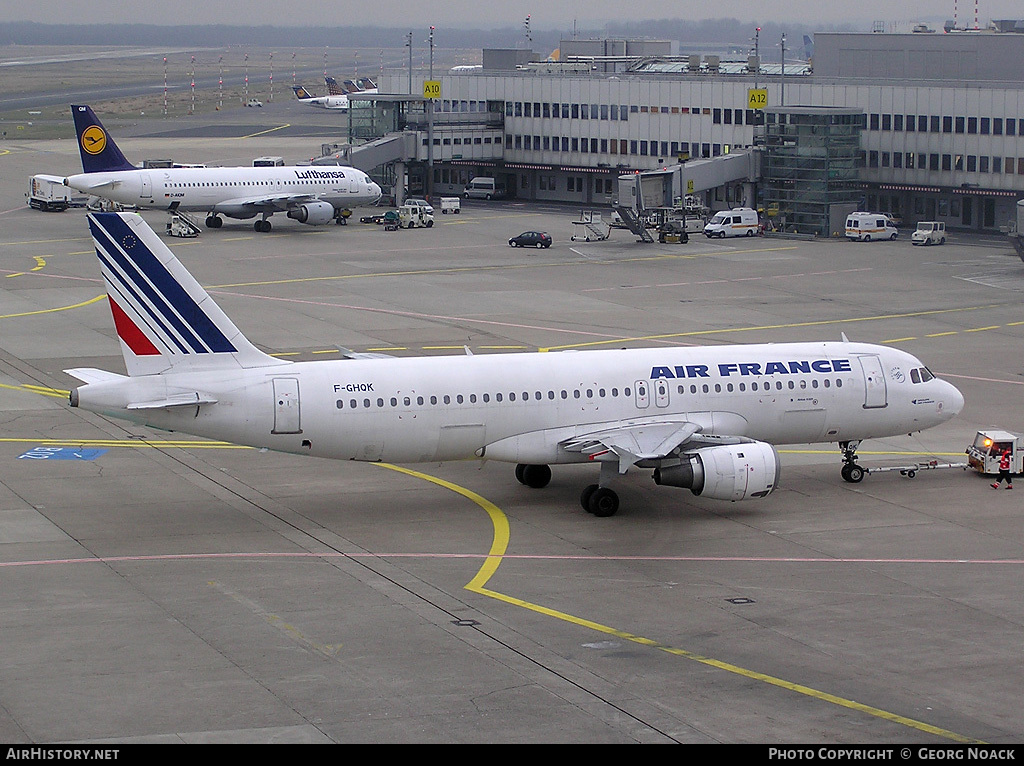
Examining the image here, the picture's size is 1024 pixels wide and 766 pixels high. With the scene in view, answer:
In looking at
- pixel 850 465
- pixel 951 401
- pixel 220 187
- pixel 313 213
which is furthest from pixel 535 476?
pixel 220 187

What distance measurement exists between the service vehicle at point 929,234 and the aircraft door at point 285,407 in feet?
263

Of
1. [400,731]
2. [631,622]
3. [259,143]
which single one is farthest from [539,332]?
[259,143]

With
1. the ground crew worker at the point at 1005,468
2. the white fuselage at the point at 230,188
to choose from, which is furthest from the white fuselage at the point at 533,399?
the white fuselage at the point at 230,188

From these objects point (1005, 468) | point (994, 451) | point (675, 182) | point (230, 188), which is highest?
point (230, 188)

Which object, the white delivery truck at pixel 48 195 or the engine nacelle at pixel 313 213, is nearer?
the engine nacelle at pixel 313 213

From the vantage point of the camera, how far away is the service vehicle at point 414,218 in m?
121

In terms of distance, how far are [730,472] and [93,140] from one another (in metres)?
82.0

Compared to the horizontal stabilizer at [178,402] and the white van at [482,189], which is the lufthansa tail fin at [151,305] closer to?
the horizontal stabilizer at [178,402]

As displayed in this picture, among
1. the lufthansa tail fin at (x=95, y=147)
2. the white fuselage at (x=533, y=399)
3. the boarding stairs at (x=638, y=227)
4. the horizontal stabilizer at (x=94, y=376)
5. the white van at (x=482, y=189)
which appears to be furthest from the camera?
the white van at (x=482, y=189)

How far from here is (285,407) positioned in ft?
130

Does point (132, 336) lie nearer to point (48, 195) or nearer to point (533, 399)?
point (533, 399)

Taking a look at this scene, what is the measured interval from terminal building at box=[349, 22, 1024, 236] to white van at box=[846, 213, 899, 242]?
3.85m

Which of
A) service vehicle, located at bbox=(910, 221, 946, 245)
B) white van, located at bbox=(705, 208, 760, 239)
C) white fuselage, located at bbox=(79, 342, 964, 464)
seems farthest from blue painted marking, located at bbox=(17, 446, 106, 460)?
service vehicle, located at bbox=(910, 221, 946, 245)

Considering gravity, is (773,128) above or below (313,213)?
above
